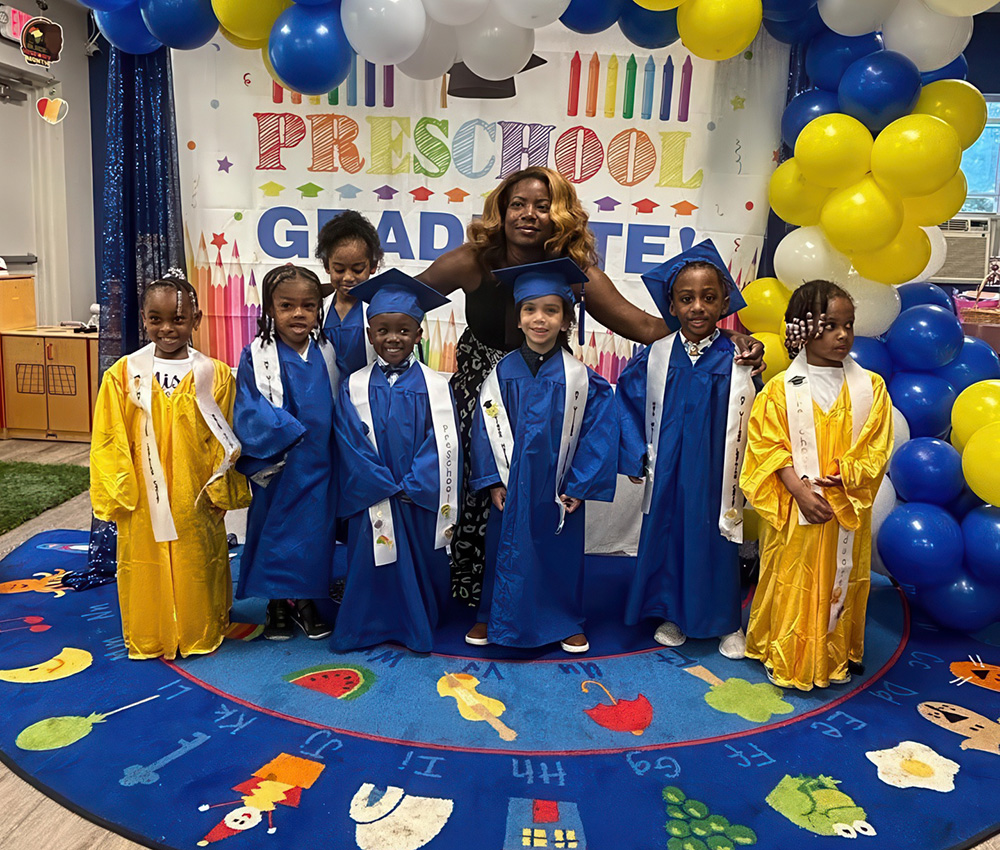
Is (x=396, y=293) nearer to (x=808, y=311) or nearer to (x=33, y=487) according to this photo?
(x=808, y=311)

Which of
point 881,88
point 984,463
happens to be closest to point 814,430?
point 984,463

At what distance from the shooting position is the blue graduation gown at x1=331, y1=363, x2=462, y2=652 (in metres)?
3.06

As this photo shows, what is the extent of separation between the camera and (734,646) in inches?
126

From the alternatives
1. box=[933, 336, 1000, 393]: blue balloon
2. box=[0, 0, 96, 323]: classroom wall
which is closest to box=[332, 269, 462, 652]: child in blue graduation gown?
box=[933, 336, 1000, 393]: blue balloon

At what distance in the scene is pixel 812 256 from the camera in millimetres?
3582

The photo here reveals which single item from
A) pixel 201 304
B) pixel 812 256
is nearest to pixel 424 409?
pixel 812 256

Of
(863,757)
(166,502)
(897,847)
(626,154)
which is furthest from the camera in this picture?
(626,154)

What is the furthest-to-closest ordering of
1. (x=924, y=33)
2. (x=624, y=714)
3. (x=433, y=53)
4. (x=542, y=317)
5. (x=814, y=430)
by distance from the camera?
(x=433, y=53) → (x=924, y=33) → (x=542, y=317) → (x=814, y=430) → (x=624, y=714)

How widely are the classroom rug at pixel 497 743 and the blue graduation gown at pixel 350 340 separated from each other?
1.06 metres

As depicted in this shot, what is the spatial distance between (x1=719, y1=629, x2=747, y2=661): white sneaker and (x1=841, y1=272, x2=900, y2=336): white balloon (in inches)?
54.8

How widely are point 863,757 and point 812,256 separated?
1.99 m

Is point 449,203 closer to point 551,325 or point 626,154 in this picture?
point 626,154

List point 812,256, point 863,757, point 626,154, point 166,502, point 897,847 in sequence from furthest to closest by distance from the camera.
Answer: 1. point 626,154
2. point 812,256
3. point 166,502
4. point 863,757
5. point 897,847

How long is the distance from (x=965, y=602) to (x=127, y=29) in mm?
3920
